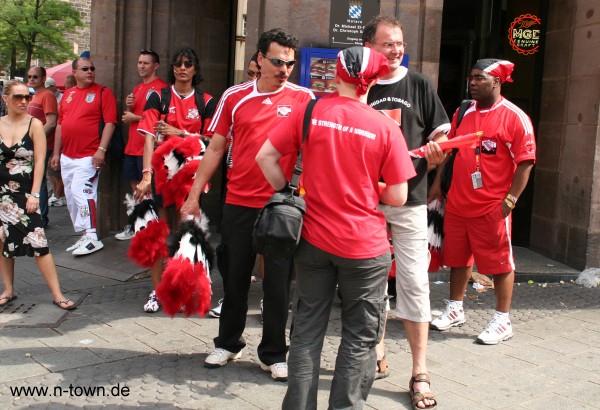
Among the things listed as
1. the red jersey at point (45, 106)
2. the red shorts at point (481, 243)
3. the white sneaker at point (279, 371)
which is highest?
the red jersey at point (45, 106)

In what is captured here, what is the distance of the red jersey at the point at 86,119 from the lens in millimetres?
8383

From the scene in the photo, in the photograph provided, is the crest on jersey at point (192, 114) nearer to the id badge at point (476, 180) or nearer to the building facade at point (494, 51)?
the building facade at point (494, 51)

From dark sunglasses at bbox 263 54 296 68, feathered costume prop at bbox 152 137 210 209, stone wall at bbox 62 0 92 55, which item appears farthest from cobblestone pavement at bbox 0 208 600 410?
stone wall at bbox 62 0 92 55

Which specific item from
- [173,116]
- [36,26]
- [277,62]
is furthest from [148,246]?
[36,26]

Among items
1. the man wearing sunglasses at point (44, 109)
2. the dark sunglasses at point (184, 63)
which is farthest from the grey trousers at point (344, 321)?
the man wearing sunglasses at point (44, 109)

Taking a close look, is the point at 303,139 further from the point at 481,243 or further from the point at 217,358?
the point at 481,243

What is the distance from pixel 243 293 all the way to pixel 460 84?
597cm

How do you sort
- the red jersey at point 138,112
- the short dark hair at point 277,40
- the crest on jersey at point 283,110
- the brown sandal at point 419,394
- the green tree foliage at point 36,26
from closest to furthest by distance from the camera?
the brown sandal at point 419,394, the short dark hair at point 277,40, the crest on jersey at point 283,110, the red jersey at point 138,112, the green tree foliage at point 36,26

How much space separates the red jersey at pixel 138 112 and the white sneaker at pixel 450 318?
12.5 ft

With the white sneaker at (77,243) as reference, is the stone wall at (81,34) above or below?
above

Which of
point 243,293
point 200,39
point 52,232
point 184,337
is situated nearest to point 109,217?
point 52,232

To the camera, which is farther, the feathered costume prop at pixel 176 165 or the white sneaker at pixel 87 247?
the white sneaker at pixel 87 247

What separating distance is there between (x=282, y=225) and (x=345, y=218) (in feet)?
1.03

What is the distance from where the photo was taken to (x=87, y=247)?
8367 mm
